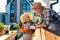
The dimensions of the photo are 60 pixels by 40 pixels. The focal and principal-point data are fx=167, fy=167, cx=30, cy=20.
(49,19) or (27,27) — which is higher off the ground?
(49,19)

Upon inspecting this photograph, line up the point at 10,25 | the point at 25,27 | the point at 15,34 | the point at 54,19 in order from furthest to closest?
the point at 10,25, the point at 15,34, the point at 25,27, the point at 54,19

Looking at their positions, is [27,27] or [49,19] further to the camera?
[27,27]

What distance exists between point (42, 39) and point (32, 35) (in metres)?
0.98

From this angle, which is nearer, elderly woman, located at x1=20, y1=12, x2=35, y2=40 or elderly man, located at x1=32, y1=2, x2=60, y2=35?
elderly man, located at x1=32, y1=2, x2=60, y2=35

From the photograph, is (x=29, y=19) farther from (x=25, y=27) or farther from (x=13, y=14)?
(x=13, y=14)

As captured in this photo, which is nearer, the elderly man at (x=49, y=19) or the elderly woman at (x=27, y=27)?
the elderly man at (x=49, y=19)

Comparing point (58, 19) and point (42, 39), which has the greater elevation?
point (58, 19)

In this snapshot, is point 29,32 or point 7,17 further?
point 7,17

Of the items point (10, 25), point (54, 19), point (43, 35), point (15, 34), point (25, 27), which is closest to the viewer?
point (43, 35)


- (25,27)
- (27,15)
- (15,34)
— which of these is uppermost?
(27,15)

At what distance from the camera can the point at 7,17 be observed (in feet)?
16.4

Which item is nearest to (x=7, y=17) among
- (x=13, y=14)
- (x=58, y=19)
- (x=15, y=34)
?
(x=13, y=14)

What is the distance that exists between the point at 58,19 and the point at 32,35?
30.6 inches

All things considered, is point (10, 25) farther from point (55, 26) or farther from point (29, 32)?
point (55, 26)
